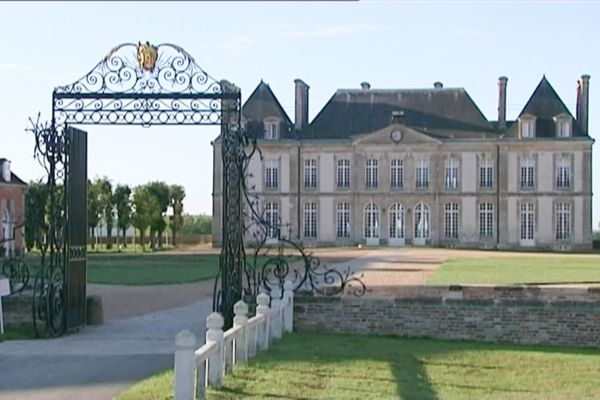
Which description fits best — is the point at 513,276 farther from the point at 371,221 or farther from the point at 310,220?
the point at 310,220

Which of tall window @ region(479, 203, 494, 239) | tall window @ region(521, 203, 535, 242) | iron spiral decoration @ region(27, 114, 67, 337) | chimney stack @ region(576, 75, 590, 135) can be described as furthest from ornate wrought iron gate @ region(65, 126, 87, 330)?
chimney stack @ region(576, 75, 590, 135)

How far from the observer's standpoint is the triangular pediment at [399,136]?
2089 inches

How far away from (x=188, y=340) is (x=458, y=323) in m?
5.42

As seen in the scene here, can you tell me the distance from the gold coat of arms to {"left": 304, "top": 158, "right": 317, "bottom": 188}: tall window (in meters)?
42.3

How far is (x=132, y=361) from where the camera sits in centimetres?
1001

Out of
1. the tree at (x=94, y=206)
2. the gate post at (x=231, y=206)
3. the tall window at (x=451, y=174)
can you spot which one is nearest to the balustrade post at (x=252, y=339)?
the gate post at (x=231, y=206)

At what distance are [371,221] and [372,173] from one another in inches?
102

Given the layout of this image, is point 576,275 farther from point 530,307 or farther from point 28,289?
point 28,289

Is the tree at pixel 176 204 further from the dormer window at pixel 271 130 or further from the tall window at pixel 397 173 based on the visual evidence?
the tall window at pixel 397 173

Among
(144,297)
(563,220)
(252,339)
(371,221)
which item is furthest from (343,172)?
(252,339)

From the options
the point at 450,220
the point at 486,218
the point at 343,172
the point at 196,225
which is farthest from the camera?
the point at 196,225

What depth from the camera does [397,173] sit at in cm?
5372

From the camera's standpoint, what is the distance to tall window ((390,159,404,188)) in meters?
53.5

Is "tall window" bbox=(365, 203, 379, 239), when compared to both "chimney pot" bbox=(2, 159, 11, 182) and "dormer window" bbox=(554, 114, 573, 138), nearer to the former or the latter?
"dormer window" bbox=(554, 114, 573, 138)
